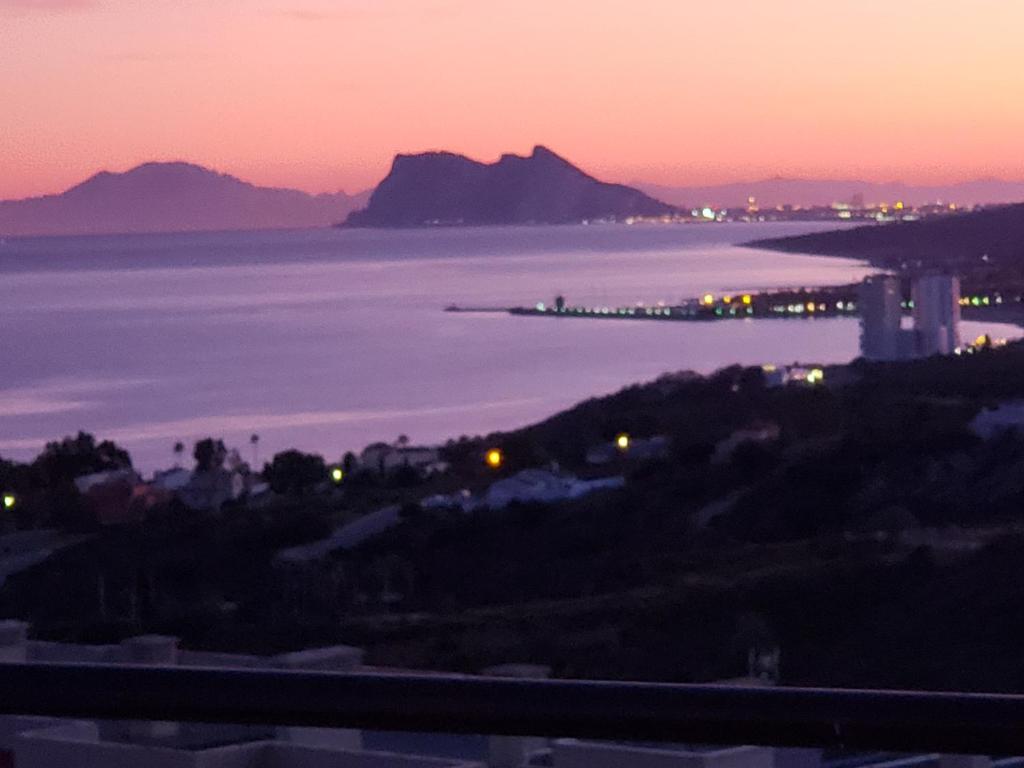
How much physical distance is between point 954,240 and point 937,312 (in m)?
39.6

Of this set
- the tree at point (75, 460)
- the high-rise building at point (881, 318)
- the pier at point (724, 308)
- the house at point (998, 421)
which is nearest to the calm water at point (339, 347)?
the pier at point (724, 308)

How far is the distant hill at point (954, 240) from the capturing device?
60206 mm

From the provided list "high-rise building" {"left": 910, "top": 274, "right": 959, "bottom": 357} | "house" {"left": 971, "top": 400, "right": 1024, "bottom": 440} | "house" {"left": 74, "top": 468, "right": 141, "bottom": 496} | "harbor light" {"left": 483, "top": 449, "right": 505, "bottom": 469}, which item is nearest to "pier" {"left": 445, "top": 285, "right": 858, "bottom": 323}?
"high-rise building" {"left": 910, "top": 274, "right": 959, "bottom": 357}

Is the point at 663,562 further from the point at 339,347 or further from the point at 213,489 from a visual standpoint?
the point at 339,347

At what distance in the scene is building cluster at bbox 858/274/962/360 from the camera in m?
26.3

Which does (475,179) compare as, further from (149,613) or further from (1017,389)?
(149,613)

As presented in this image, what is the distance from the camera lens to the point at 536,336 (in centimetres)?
4241

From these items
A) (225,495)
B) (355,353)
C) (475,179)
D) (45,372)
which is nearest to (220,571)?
(225,495)

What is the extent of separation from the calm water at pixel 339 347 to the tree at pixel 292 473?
5045 mm

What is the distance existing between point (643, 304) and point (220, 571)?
43.2 meters

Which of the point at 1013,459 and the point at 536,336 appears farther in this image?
the point at 536,336

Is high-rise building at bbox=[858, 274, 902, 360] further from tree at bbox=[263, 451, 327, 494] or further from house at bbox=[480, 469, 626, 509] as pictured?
house at bbox=[480, 469, 626, 509]

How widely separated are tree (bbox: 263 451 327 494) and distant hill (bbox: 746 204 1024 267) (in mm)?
39259

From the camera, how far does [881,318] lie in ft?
88.7
